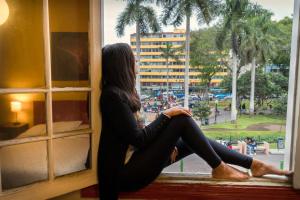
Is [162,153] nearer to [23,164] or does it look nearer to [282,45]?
[23,164]

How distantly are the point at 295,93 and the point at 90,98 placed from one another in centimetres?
103

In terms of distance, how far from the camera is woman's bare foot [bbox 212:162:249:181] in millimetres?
1237

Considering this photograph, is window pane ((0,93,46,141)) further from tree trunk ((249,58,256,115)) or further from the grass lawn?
tree trunk ((249,58,256,115))

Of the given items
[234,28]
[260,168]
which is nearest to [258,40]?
[234,28]

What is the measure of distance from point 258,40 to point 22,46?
1.78 m

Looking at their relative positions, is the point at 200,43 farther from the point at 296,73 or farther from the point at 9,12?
the point at 9,12

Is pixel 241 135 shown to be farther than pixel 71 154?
Yes

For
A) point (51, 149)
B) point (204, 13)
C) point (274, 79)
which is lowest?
point (51, 149)

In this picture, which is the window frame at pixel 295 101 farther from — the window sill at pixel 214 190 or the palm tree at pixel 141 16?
the palm tree at pixel 141 16

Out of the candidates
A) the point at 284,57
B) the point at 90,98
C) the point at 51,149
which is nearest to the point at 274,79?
the point at 284,57

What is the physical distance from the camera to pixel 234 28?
7.30 ft

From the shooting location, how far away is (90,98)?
1.20 meters

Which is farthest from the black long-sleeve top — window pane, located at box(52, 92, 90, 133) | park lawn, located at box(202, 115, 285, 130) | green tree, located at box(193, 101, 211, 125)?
green tree, located at box(193, 101, 211, 125)

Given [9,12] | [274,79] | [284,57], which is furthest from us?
[274,79]
